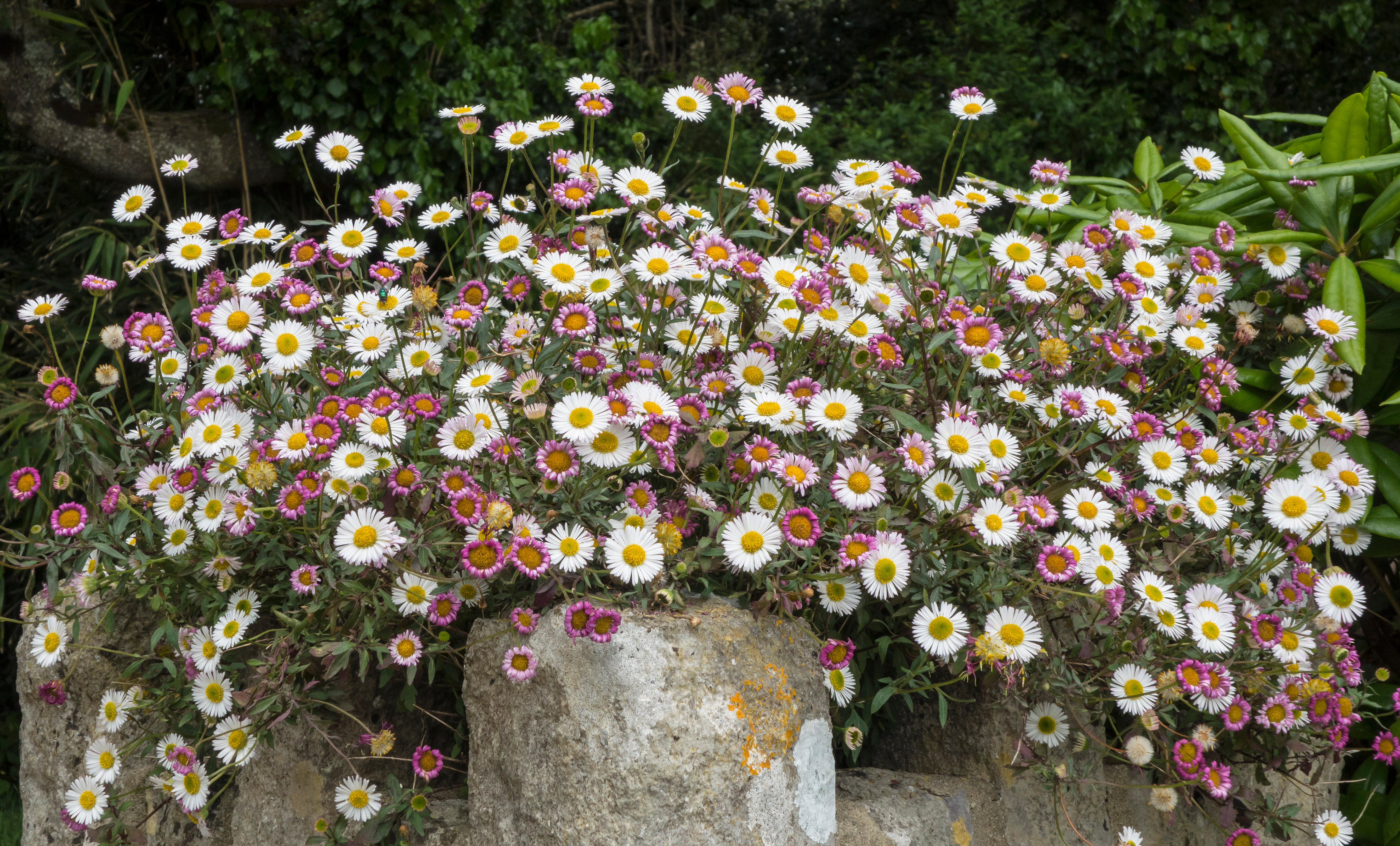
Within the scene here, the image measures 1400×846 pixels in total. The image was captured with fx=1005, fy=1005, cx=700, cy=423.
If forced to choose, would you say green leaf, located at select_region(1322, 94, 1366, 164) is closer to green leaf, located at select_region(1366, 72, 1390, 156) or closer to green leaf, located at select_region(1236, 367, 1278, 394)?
green leaf, located at select_region(1366, 72, 1390, 156)

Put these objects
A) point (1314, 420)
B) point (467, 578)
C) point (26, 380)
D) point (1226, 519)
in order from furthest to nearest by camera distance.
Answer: point (26, 380), point (1314, 420), point (1226, 519), point (467, 578)

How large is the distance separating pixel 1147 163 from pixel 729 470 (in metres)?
1.66

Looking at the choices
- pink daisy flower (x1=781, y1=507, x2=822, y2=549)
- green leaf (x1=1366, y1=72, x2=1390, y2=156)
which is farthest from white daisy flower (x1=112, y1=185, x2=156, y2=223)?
green leaf (x1=1366, y1=72, x2=1390, y2=156)

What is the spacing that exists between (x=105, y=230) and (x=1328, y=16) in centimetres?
659

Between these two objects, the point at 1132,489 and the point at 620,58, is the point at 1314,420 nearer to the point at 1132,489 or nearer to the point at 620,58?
the point at 1132,489

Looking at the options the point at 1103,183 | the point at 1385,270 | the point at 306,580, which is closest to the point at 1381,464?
the point at 1385,270

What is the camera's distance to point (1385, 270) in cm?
192

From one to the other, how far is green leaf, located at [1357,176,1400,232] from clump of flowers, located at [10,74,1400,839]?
317 millimetres

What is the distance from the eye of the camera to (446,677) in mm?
1622

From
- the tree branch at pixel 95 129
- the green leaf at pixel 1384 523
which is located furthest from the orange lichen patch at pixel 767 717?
the tree branch at pixel 95 129

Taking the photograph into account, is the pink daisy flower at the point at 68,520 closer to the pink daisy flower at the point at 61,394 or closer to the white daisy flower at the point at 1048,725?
the pink daisy flower at the point at 61,394

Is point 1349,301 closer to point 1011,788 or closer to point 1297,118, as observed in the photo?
point 1297,118

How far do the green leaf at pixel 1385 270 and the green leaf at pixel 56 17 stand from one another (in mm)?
3929

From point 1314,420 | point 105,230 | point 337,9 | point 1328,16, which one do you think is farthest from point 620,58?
point 1314,420
